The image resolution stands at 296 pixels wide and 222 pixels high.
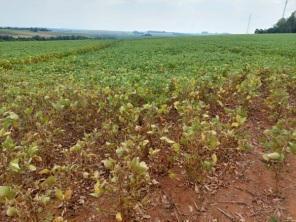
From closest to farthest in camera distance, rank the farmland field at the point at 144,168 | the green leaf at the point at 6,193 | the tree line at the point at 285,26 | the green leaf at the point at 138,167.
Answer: the green leaf at the point at 6,193, the green leaf at the point at 138,167, the farmland field at the point at 144,168, the tree line at the point at 285,26

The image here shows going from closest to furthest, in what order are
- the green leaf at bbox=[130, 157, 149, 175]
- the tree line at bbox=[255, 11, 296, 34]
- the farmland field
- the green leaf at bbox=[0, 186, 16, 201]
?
the green leaf at bbox=[0, 186, 16, 201]
the green leaf at bbox=[130, 157, 149, 175]
the farmland field
the tree line at bbox=[255, 11, 296, 34]

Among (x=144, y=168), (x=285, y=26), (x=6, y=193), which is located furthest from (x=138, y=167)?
(x=285, y=26)

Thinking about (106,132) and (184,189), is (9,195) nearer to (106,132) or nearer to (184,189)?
(184,189)

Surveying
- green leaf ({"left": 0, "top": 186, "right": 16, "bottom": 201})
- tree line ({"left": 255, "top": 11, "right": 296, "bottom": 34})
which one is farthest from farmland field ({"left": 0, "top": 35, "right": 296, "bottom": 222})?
tree line ({"left": 255, "top": 11, "right": 296, "bottom": 34})

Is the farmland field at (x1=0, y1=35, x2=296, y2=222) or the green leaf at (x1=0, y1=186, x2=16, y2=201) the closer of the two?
the green leaf at (x1=0, y1=186, x2=16, y2=201)

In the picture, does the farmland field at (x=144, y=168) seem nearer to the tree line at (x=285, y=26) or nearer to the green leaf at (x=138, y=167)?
the green leaf at (x=138, y=167)

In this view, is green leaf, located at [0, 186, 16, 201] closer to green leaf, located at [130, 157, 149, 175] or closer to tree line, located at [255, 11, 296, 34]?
green leaf, located at [130, 157, 149, 175]

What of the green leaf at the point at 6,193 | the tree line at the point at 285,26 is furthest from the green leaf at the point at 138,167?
the tree line at the point at 285,26

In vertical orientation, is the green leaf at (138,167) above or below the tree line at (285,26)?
above

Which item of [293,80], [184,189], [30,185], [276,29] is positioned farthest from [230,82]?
[276,29]

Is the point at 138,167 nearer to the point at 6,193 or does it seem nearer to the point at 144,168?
the point at 144,168

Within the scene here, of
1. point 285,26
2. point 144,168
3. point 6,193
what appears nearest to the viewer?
point 6,193

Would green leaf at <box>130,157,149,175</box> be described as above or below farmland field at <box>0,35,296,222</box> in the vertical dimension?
above

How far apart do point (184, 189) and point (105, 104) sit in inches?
94.3
